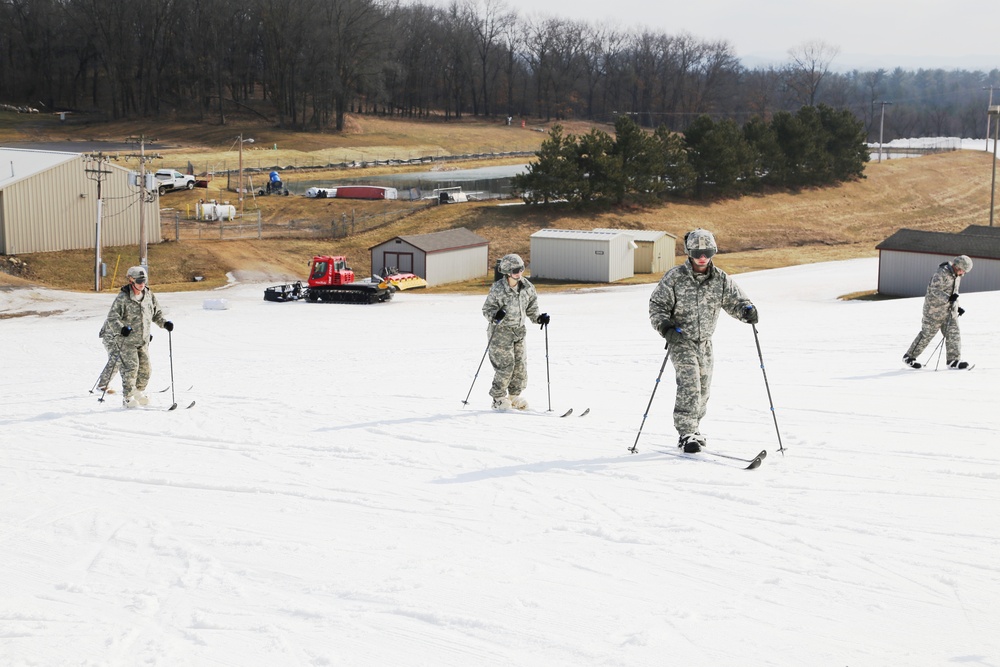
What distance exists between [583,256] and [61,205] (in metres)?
21.0

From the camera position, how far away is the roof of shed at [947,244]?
116 ft

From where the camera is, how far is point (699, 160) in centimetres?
6425

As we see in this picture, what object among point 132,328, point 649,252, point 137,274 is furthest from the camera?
point 649,252

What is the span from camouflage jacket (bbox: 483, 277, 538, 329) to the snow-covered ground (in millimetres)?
1084

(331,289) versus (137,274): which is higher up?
(137,274)

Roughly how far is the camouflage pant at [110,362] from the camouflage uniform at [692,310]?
24.7 ft

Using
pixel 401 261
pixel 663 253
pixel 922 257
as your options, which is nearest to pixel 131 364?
pixel 401 261

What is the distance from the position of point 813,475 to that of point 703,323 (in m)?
1.55

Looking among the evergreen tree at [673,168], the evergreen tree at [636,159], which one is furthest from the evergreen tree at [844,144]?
the evergreen tree at [636,159]

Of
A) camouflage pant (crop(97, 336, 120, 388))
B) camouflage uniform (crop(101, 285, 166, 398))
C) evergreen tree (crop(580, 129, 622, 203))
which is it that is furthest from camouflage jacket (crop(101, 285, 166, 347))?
evergreen tree (crop(580, 129, 622, 203))

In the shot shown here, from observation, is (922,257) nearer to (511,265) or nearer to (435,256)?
(435,256)

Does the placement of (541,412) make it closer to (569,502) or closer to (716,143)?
(569,502)

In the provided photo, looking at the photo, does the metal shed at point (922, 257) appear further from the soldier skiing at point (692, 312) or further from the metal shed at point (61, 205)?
the soldier skiing at point (692, 312)

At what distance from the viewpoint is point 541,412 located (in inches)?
467
